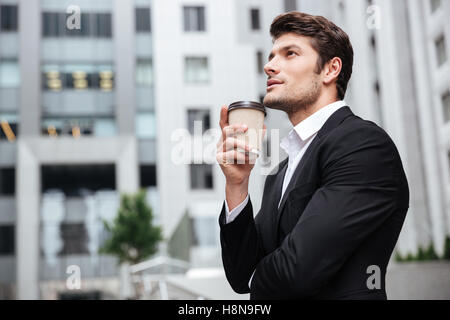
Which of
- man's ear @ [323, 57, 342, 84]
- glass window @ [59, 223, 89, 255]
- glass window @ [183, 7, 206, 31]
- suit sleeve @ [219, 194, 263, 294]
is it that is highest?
glass window @ [183, 7, 206, 31]

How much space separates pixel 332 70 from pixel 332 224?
0.51 metres

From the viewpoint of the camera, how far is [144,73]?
27219mm

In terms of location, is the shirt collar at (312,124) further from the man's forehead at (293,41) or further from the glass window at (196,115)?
the glass window at (196,115)

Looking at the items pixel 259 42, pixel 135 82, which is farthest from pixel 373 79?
pixel 135 82

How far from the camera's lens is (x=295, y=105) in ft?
5.49

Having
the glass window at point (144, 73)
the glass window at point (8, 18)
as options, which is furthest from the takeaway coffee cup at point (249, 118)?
the glass window at point (8, 18)

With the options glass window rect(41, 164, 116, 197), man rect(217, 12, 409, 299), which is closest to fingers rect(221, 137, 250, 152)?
man rect(217, 12, 409, 299)

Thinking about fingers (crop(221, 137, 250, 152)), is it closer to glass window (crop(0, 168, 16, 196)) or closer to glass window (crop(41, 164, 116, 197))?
glass window (crop(41, 164, 116, 197))

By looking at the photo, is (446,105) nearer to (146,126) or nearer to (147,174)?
(146,126)

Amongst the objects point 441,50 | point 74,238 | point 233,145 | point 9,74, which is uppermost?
point 9,74

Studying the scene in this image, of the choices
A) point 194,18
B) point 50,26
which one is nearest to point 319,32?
point 194,18

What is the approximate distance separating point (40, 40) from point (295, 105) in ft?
90.6

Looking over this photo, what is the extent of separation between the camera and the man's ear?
66.9 inches
